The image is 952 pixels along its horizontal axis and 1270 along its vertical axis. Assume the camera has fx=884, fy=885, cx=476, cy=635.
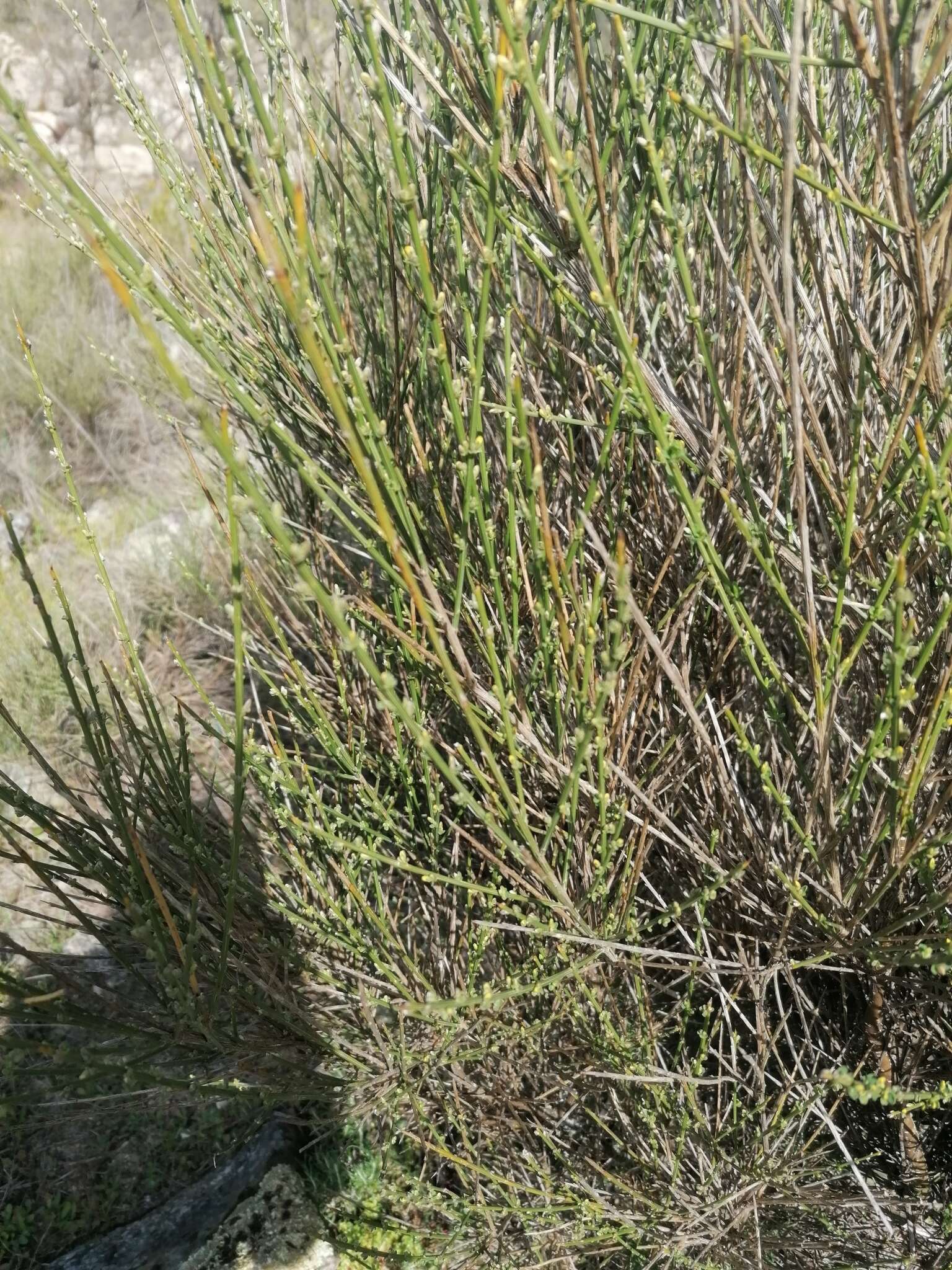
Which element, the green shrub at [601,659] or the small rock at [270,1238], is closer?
the green shrub at [601,659]

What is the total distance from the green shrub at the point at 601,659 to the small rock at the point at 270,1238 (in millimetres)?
379

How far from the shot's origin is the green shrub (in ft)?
3.17

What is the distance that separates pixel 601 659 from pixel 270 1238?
4.80ft

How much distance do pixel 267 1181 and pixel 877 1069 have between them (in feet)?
4.33

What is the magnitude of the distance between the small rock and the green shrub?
38 centimetres

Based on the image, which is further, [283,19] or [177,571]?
[177,571]

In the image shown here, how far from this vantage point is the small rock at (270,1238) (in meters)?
1.83

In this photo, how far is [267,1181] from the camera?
1950 millimetres

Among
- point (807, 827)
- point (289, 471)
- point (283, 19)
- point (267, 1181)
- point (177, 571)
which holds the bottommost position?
point (267, 1181)

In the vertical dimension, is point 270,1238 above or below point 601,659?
below

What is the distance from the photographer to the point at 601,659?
135 centimetres

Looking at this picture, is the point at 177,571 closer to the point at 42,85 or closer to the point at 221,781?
the point at 221,781

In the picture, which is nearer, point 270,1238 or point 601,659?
point 601,659

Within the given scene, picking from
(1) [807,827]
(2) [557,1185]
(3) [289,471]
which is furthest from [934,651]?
(3) [289,471]
